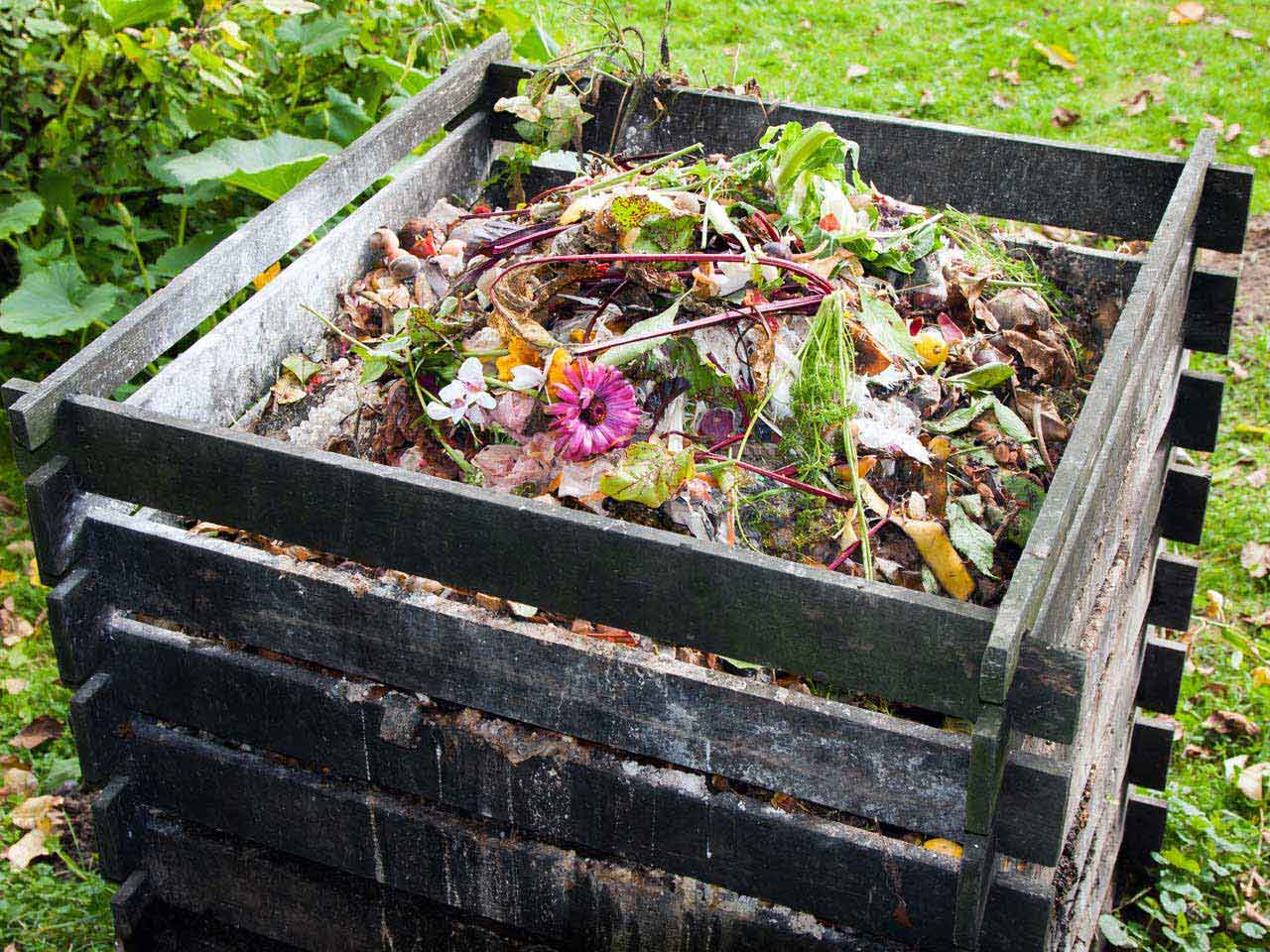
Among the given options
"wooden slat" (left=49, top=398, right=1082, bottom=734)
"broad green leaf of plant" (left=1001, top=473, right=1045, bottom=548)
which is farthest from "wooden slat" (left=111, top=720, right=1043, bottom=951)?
"broad green leaf of plant" (left=1001, top=473, right=1045, bottom=548)

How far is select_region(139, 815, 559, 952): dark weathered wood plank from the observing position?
2.22 meters

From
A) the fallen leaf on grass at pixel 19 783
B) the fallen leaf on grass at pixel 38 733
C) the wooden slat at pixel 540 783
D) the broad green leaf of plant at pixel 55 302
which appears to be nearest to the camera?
the wooden slat at pixel 540 783

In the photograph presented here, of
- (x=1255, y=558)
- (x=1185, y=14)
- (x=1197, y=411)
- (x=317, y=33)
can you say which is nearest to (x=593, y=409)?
(x=1197, y=411)

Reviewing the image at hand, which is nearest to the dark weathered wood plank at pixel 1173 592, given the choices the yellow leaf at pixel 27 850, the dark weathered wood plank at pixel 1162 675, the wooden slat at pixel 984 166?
the dark weathered wood plank at pixel 1162 675

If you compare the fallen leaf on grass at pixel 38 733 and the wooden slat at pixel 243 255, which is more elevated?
the wooden slat at pixel 243 255

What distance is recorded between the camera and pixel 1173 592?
337 cm

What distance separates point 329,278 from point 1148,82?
458 centimetres

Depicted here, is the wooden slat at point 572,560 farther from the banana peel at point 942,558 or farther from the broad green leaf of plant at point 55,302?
the broad green leaf of plant at point 55,302

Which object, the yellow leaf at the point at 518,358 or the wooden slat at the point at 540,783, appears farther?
the yellow leaf at the point at 518,358

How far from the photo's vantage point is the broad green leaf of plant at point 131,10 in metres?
3.60

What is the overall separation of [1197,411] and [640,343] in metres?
1.54

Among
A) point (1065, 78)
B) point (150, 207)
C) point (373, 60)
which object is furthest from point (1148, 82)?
point (150, 207)

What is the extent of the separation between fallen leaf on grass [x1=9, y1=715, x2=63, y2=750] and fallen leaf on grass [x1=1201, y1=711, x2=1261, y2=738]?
120 inches

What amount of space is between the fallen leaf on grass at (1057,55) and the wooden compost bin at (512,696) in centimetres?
372
